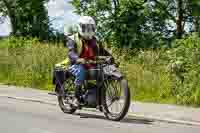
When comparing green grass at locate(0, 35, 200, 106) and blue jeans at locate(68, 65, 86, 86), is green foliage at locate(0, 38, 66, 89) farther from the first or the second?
blue jeans at locate(68, 65, 86, 86)

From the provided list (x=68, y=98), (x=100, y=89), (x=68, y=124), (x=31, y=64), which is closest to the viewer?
(x=68, y=124)

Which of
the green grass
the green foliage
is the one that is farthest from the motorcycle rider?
the green foliage

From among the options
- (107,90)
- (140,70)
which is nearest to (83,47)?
(107,90)

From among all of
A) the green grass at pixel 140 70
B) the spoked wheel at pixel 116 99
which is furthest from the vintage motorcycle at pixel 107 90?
the green grass at pixel 140 70

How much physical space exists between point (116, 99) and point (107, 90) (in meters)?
0.29

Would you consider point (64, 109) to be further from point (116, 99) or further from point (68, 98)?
point (116, 99)

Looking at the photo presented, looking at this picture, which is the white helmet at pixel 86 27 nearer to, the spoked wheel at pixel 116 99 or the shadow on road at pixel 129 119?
the spoked wheel at pixel 116 99

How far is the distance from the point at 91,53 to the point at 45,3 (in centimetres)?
4373

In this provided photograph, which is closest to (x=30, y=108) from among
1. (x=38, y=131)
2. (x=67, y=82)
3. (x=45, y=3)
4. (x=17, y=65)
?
(x=67, y=82)

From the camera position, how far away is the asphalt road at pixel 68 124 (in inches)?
477

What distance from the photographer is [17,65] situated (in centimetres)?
2480

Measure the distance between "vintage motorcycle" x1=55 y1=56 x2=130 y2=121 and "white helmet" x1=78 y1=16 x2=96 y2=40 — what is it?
1.65 feet

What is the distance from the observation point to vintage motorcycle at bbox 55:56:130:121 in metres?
13.2

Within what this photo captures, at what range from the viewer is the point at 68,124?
511 inches
